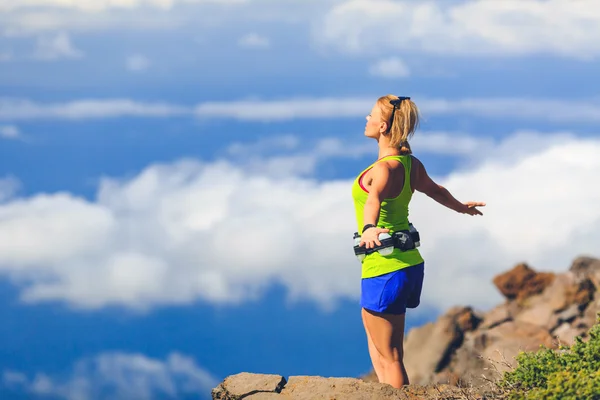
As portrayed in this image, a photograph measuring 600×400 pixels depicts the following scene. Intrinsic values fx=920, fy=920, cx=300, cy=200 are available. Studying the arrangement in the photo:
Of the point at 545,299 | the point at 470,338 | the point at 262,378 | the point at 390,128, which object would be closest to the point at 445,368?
the point at 470,338

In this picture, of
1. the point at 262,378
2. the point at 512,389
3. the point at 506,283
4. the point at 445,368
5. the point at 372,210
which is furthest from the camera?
the point at 506,283

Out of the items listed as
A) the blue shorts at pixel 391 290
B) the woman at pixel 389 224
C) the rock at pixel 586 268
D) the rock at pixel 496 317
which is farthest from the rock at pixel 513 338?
the blue shorts at pixel 391 290

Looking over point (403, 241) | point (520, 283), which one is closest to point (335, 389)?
point (403, 241)

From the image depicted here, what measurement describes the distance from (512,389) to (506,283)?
1039 centimetres

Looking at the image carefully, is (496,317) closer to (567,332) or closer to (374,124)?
(567,332)

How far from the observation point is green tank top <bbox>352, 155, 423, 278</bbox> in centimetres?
793

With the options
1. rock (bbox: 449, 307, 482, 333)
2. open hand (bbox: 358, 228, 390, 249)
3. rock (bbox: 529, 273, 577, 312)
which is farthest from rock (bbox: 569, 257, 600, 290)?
open hand (bbox: 358, 228, 390, 249)

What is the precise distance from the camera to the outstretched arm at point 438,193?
8.38 metres

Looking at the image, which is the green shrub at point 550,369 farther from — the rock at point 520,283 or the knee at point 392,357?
the rock at point 520,283

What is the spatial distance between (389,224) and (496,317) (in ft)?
34.3

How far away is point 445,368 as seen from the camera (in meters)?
16.9

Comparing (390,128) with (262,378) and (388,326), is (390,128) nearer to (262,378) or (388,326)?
(388,326)

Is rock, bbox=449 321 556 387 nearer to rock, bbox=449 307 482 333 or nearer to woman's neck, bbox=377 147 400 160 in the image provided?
rock, bbox=449 307 482 333

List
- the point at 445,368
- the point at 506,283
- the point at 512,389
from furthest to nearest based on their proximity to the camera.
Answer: the point at 506,283
the point at 445,368
the point at 512,389
